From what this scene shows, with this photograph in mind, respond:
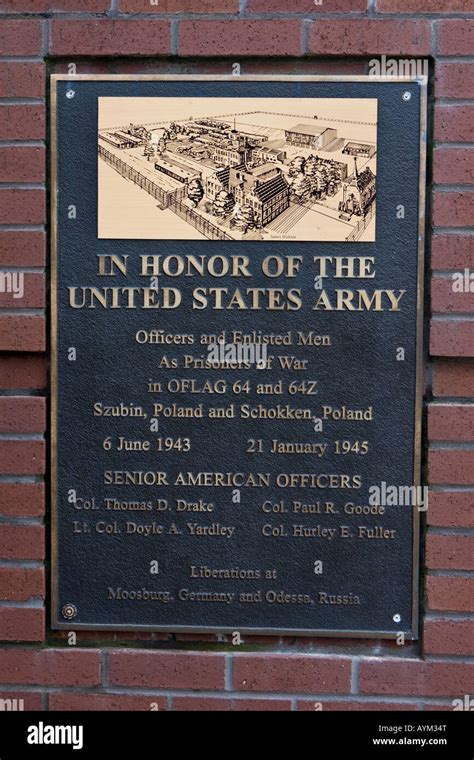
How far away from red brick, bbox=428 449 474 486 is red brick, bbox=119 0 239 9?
1.65m

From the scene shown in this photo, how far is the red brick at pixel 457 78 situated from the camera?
279 centimetres

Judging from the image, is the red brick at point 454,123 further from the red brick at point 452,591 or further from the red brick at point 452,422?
the red brick at point 452,591

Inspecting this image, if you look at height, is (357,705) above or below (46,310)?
below

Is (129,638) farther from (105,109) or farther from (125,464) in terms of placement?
(105,109)

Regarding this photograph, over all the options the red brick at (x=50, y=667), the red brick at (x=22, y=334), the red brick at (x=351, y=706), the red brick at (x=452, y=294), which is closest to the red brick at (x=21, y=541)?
the red brick at (x=50, y=667)

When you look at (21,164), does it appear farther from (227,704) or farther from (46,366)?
(227,704)

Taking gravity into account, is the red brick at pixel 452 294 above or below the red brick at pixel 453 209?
below

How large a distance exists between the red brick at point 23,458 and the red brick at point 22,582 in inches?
13.4

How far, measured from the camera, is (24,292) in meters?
2.88

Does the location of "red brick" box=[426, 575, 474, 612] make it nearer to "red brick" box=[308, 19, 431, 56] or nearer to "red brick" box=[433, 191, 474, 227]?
"red brick" box=[433, 191, 474, 227]

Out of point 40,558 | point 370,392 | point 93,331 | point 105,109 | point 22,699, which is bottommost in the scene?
point 22,699

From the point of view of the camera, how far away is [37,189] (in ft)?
9.43

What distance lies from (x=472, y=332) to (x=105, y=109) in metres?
1.46

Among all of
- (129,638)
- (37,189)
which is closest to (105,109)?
(37,189)
